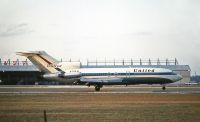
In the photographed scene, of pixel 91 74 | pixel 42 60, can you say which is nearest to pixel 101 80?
pixel 91 74

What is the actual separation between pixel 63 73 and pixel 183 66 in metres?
→ 53.5

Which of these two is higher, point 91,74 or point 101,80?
point 91,74

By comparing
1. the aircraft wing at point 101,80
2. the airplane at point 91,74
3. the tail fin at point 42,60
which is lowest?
the aircraft wing at point 101,80

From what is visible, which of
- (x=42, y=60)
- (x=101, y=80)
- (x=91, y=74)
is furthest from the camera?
(x=91, y=74)

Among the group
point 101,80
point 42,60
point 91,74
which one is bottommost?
point 101,80

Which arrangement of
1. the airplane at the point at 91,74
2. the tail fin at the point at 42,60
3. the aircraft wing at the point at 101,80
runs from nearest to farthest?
the aircraft wing at the point at 101,80 < the airplane at the point at 91,74 < the tail fin at the point at 42,60

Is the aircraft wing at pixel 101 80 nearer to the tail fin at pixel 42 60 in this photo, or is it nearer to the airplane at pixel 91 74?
the airplane at pixel 91 74

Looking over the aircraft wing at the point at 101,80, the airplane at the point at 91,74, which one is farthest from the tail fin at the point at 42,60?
the aircraft wing at the point at 101,80

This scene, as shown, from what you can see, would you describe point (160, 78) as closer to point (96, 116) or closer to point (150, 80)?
point (150, 80)

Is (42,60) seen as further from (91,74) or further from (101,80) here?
(101,80)

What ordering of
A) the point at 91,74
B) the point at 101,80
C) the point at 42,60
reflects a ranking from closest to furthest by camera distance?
the point at 101,80
the point at 42,60
the point at 91,74

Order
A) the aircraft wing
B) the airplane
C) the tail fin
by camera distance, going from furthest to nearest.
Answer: the tail fin < the airplane < the aircraft wing

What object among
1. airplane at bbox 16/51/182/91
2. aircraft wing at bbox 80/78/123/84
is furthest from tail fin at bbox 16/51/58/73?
aircraft wing at bbox 80/78/123/84

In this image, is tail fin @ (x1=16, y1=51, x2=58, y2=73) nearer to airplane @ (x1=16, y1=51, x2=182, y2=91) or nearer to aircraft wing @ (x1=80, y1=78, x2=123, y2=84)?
airplane @ (x1=16, y1=51, x2=182, y2=91)
